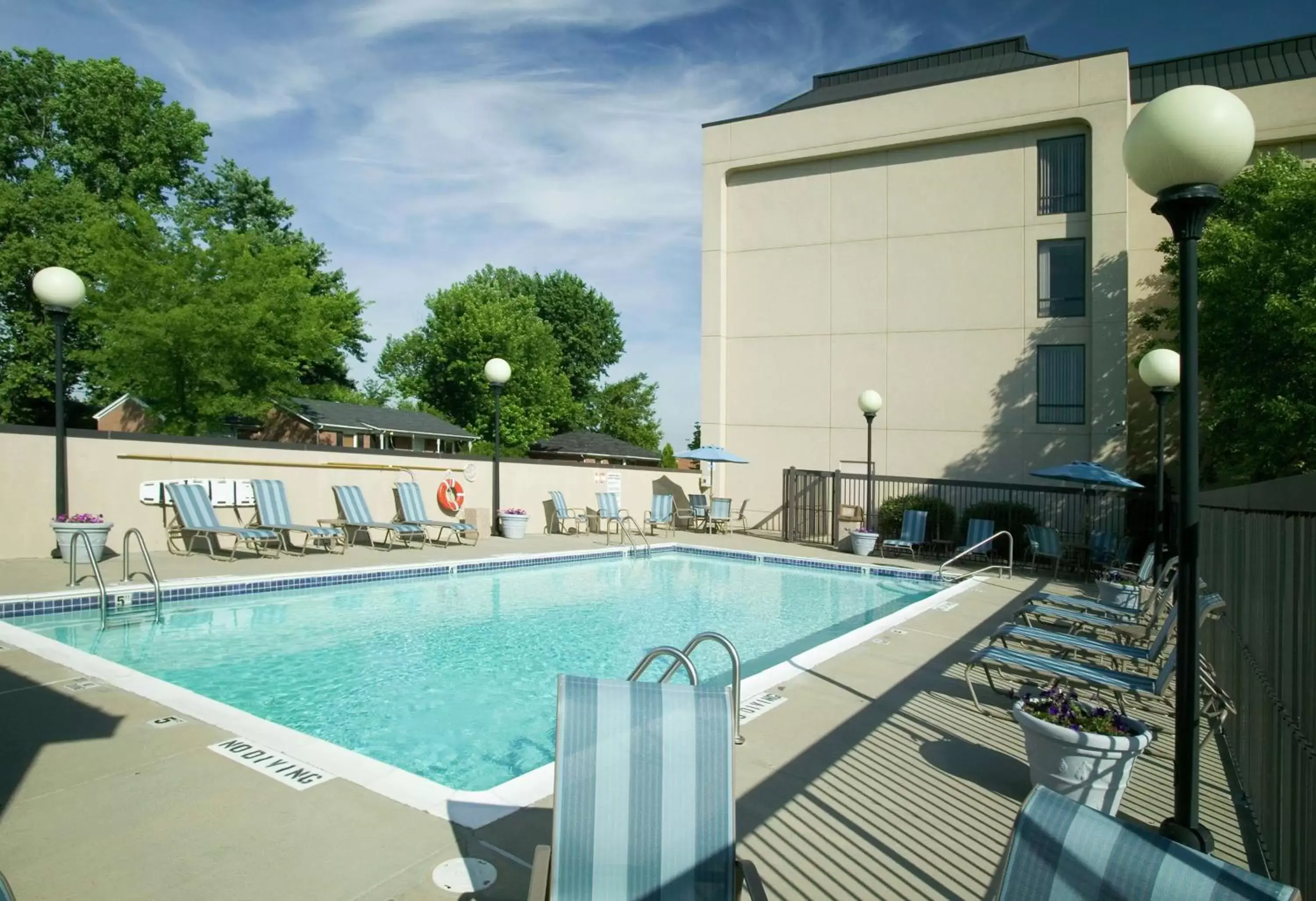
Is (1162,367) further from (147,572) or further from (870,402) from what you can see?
(147,572)

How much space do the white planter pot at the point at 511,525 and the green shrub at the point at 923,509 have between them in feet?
25.2

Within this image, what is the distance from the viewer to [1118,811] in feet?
11.9

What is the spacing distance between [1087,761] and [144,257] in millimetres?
21242

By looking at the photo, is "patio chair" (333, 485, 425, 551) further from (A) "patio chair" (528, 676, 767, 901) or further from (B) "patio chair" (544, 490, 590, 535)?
(A) "patio chair" (528, 676, 767, 901)

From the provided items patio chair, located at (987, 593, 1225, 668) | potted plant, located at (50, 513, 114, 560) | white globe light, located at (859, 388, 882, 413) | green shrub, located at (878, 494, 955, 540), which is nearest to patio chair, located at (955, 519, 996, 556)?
green shrub, located at (878, 494, 955, 540)

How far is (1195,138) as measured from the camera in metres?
3.00

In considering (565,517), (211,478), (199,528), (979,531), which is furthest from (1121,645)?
(565,517)

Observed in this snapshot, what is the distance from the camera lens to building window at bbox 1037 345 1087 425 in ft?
58.4

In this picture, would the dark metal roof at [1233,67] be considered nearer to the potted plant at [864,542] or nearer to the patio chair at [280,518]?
the potted plant at [864,542]

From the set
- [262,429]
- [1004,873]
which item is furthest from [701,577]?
[262,429]

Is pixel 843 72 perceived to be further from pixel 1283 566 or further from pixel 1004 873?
pixel 1004 873

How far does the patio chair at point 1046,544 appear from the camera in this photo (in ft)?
42.4

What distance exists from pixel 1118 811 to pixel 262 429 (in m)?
34.4

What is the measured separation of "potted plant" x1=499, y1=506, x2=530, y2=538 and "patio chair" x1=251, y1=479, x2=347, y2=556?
3.55 meters
